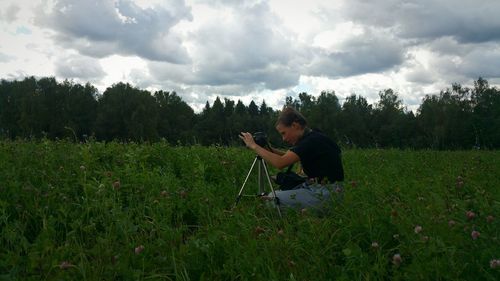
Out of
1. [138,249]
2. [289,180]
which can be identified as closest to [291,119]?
[289,180]

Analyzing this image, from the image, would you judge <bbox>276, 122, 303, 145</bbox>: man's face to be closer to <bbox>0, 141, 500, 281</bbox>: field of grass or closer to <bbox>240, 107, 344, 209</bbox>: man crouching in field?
<bbox>240, 107, 344, 209</bbox>: man crouching in field

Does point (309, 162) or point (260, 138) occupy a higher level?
point (260, 138)

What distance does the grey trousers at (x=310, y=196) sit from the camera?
483cm

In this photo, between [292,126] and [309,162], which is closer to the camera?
[309,162]

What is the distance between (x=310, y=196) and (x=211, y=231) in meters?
1.48

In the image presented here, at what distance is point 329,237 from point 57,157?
4.68m

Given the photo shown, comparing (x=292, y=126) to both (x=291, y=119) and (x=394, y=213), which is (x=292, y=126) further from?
(x=394, y=213)

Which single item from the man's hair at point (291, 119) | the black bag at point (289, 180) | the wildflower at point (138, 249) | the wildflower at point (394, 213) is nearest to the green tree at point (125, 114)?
the man's hair at point (291, 119)

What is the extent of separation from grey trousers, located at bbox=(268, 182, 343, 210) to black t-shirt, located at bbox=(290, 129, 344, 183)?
8.9 inches

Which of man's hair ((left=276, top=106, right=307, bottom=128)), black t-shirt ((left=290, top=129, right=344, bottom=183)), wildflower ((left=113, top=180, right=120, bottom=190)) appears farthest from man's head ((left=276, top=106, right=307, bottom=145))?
wildflower ((left=113, top=180, right=120, bottom=190))

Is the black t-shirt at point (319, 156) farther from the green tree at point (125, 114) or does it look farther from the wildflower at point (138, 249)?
the green tree at point (125, 114)

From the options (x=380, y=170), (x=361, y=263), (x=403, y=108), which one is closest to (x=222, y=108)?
(x=403, y=108)

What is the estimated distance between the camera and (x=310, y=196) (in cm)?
538

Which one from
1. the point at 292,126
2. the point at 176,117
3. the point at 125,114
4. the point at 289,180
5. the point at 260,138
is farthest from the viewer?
the point at 176,117
